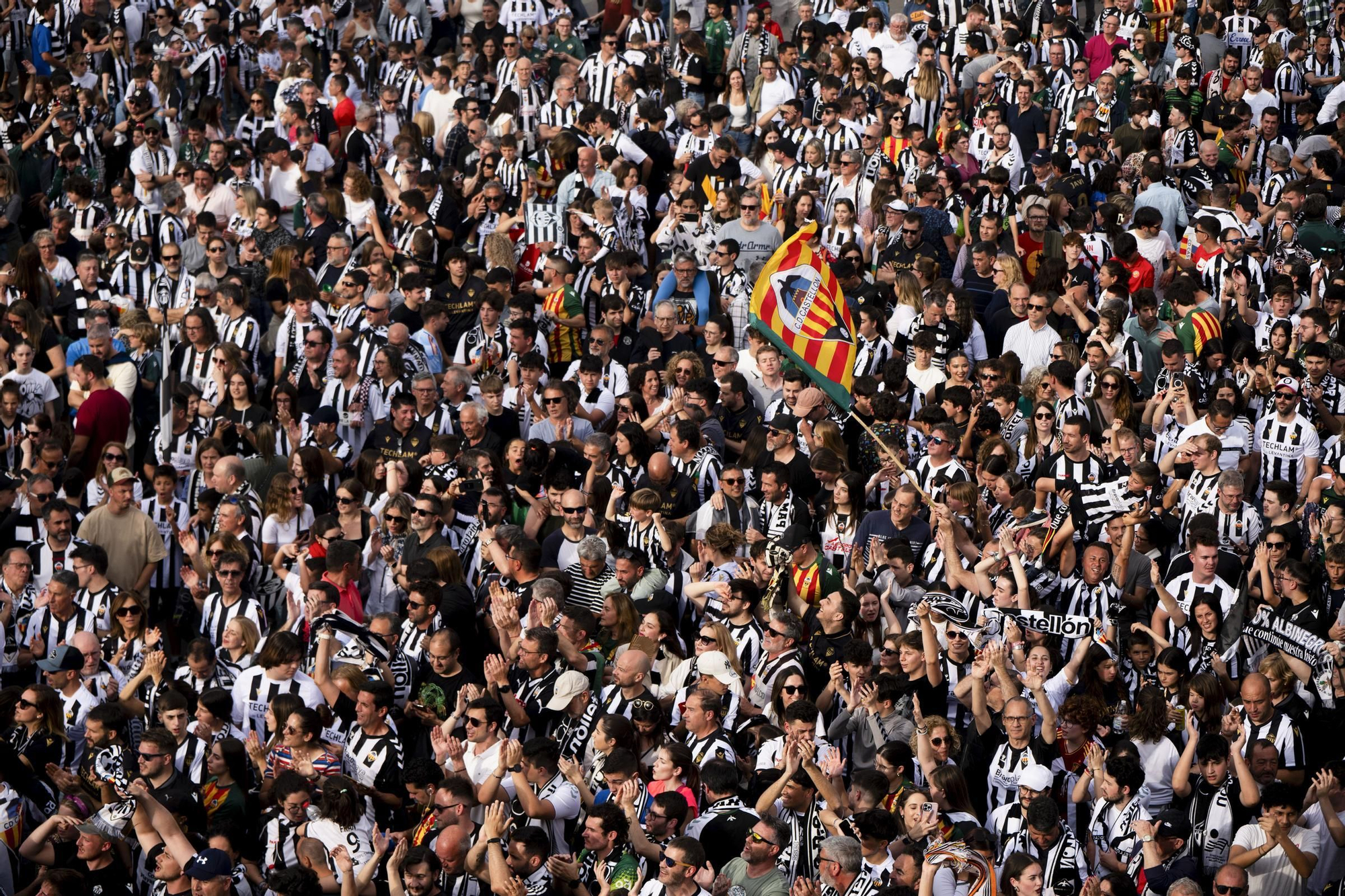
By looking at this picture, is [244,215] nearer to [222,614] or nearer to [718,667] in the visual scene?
[222,614]

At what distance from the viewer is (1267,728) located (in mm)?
10852

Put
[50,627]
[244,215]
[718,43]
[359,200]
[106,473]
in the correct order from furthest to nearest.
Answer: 1. [718,43]
2. [244,215]
3. [359,200]
4. [106,473]
5. [50,627]

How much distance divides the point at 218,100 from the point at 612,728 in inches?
413

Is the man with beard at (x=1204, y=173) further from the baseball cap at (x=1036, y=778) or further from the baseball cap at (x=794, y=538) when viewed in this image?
the baseball cap at (x=1036, y=778)

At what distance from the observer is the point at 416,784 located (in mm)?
10516

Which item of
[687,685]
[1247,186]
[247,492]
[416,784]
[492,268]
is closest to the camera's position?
[416,784]

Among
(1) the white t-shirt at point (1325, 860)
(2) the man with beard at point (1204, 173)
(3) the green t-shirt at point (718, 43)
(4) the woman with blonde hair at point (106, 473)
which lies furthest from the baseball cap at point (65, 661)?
(3) the green t-shirt at point (718, 43)

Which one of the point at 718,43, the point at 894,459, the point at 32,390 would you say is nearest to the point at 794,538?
the point at 894,459

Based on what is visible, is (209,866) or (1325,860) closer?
(209,866)

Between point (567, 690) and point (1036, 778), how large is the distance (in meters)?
2.47

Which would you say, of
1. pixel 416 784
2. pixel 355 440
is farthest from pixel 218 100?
pixel 416 784

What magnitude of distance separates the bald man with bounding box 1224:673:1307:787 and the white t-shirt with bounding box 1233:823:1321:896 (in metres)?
0.60

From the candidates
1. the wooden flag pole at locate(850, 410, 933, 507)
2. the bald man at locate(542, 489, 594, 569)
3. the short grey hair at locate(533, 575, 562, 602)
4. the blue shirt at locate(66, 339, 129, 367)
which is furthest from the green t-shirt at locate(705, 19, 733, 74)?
the short grey hair at locate(533, 575, 562, 602)

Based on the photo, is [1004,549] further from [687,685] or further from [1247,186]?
[1247,186]
